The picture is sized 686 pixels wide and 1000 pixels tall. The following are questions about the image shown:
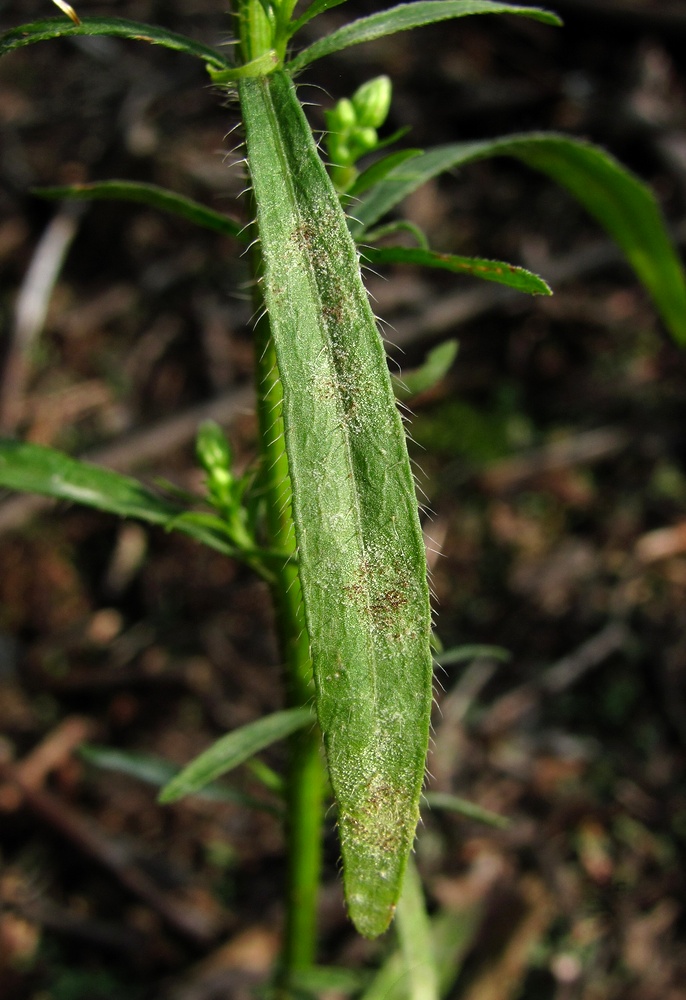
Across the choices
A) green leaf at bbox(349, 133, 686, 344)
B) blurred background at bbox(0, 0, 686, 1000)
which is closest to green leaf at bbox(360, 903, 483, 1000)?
blurred background at bbox(0, 0, 686, 1000)

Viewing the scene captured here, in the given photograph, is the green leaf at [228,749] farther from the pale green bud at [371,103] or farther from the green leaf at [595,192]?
the pale green bud at [371,103]

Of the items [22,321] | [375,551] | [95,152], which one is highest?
[375,551]

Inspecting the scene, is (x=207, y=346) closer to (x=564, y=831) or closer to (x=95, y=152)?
(x=95, y=152)

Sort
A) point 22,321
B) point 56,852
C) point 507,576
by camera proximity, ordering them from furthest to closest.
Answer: point 22,321
point 507,576
point 56,852

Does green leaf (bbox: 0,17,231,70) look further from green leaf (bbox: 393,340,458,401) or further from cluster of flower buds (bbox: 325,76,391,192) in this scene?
green leaf (bbox: 393,340,458,401)

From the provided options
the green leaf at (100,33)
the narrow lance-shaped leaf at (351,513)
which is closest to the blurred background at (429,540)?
the green leaf at (100,33)

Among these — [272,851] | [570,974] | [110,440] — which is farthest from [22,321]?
[570,974]

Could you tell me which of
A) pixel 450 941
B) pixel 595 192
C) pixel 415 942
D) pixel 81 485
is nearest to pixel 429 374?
pixel 595 192
